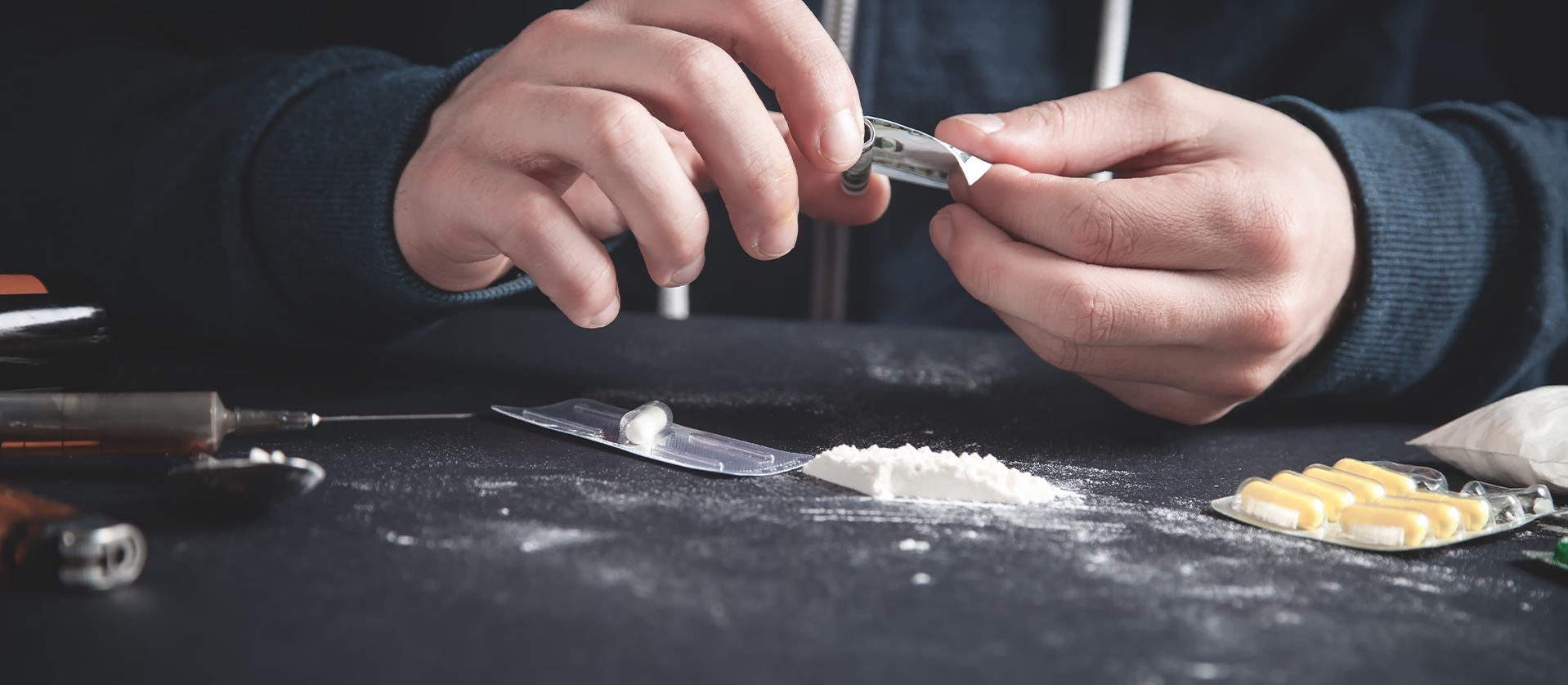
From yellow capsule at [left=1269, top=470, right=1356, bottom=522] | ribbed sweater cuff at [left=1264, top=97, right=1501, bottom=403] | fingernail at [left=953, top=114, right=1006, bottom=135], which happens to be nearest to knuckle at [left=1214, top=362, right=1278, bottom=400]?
ribbed sweater cuff at [left=1264, top=97, right=1501, bottom=403]

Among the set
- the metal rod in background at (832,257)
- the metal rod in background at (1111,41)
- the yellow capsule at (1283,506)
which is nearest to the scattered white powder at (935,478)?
the yellow capsule at (1283,506)

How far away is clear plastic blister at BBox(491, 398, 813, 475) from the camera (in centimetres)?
74

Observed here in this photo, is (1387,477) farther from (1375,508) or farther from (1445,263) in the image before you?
(1445,263)

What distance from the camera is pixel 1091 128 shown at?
86 cm

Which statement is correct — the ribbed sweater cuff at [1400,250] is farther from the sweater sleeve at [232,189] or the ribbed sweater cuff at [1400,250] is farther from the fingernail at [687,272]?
the sweater sleeve at [232,189]

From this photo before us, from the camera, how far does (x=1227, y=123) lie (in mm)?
891

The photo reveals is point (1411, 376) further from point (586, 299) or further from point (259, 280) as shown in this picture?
point (259, 280)

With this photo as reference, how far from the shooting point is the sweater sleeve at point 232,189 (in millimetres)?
969

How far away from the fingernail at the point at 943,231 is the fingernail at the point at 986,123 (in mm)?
106

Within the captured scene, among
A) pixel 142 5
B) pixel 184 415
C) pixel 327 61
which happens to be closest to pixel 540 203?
pixel 184 415

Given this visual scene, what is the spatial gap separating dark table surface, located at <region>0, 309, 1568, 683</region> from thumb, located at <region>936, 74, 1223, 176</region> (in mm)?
287

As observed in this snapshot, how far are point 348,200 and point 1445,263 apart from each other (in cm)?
122

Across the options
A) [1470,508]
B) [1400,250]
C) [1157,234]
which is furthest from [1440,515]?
[1400,250]

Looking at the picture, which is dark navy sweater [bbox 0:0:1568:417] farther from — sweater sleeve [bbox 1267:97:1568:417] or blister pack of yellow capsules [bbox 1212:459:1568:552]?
blister pack of yellow capsules [bbox 1212:459:1568:552]
